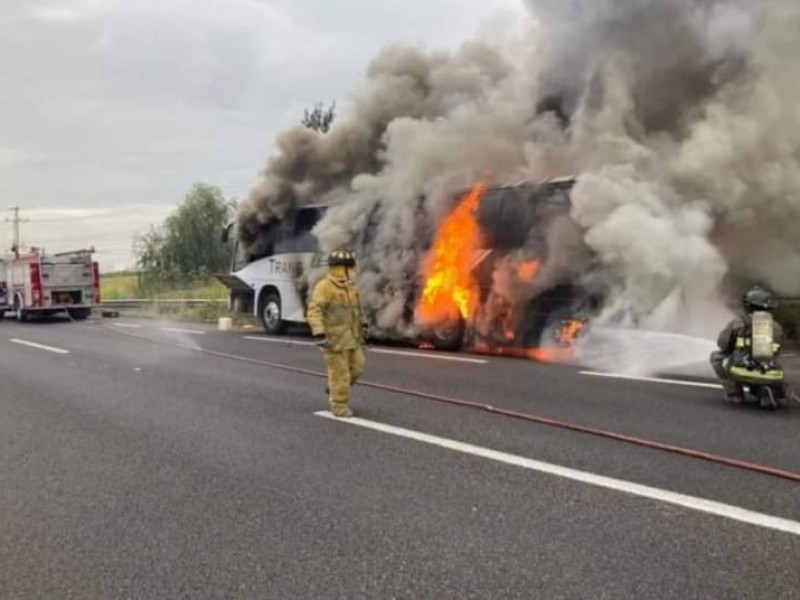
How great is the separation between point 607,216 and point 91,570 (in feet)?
28.6

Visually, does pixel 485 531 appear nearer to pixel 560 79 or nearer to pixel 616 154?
pixel 616 154

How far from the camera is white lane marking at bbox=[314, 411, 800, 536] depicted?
162 inches

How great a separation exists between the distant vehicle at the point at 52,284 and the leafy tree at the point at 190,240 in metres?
17.3

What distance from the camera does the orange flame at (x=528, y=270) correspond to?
39.0 feet

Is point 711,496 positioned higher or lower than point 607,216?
lower

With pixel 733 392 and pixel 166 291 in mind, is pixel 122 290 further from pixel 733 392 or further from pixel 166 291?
pixel 733 392

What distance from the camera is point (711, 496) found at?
4551 millimetres

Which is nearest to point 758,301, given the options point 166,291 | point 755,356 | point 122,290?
point 755,356

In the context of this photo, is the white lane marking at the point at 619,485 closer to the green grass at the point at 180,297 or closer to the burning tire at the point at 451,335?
the burning tire at the point at 451,335

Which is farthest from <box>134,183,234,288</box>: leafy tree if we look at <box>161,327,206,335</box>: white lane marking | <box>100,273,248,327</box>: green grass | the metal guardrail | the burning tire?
the burning tire

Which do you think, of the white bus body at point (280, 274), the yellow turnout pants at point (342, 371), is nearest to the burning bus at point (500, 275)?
the white bus body at point (280, 274)

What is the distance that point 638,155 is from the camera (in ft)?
38.2

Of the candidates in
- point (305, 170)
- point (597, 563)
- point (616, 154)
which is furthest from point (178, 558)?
point (305, 170)

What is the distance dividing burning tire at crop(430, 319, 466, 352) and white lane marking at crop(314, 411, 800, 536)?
21.3ft
